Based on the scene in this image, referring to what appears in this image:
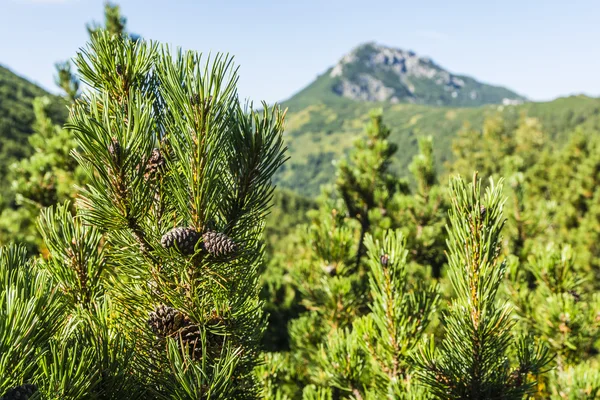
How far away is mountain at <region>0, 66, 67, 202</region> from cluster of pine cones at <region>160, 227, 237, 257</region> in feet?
185

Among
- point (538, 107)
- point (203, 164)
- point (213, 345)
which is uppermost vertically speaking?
point (538, 107)

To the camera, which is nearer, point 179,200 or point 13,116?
point 179,200

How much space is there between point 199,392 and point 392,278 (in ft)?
3.75

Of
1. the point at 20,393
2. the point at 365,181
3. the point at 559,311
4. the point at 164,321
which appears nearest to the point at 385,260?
the point at 164,321

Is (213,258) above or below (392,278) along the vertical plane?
above

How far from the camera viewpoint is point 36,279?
1.13m

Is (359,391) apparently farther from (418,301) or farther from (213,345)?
(213,345)

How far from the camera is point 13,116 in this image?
8381 cm

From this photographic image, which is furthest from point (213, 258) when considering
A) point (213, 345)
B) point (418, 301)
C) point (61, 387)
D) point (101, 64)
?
point (418, 301)

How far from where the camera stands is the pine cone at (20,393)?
100 cm

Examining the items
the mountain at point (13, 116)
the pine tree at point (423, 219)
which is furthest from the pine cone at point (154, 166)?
the mountain at point (13, 116)

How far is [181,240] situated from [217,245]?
129 millimetres

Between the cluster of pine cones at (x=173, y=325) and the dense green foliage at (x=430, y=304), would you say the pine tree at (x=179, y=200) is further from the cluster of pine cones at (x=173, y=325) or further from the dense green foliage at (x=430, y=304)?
the dense green foliage at (x=430, y=304)

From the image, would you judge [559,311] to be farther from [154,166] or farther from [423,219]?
[423,219]
